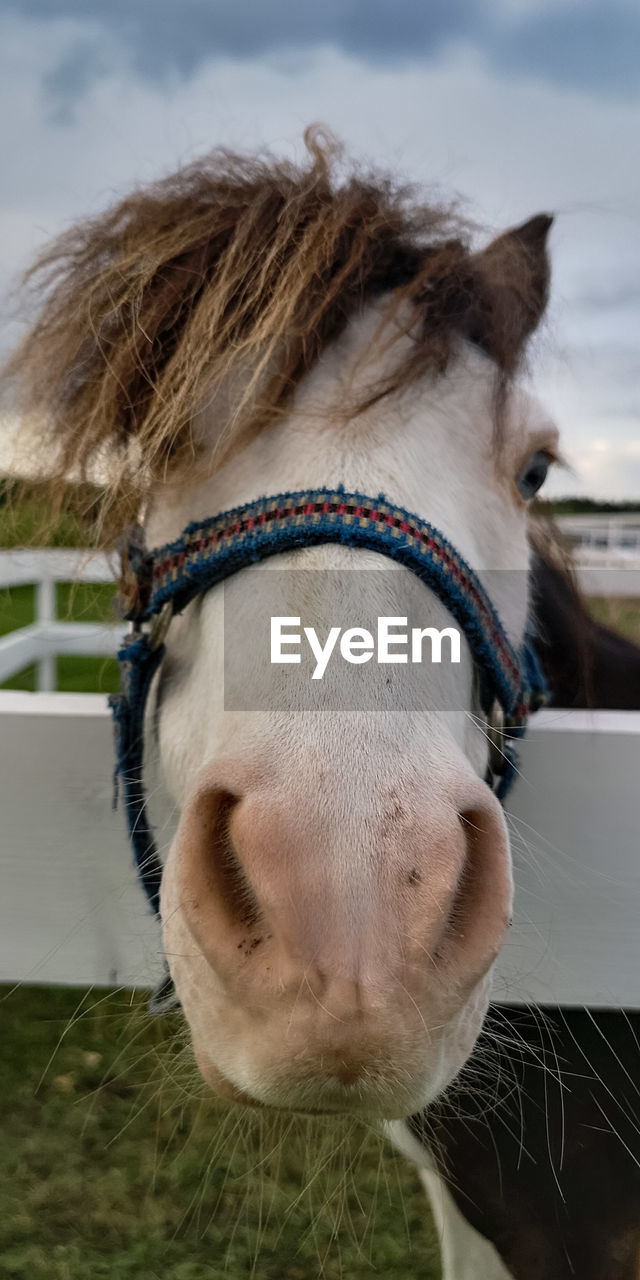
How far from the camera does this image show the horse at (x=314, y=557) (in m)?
0.78

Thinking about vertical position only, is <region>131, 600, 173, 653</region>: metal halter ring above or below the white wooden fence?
above

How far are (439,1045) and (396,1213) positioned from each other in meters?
2.01

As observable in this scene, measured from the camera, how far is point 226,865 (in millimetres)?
869

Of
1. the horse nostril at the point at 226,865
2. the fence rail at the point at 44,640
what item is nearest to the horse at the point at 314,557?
the horse nostril at the point at 226,865

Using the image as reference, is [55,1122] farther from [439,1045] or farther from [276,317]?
[276,317]

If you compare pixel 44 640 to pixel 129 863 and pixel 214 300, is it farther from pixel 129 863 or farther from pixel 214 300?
pixel 214 300

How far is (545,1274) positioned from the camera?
4.75 feet

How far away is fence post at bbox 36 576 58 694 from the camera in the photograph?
497 cm

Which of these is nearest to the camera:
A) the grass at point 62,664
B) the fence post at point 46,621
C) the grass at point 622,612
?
the grass at point 622,612

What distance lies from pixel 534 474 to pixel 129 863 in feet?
3.22

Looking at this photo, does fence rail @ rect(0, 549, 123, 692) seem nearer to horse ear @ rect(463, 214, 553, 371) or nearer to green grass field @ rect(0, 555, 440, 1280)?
green grass field @ rect(0, 555, 440, 1280)

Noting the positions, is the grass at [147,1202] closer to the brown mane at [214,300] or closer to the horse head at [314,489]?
the brown mane at [214,300]

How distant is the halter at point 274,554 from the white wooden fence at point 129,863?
0.38 feet

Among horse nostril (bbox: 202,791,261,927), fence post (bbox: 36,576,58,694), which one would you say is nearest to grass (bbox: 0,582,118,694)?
fence post (bbox: 36,576,58,694)
